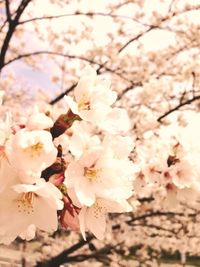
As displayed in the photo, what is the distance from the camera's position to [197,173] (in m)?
2.55

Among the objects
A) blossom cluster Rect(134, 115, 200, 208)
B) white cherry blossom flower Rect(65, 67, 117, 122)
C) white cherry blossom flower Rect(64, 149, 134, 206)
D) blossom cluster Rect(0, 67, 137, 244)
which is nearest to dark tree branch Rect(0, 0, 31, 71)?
blossom cluster Rect(134, 115, 200, 208)

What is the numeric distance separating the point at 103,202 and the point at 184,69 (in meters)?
6.37

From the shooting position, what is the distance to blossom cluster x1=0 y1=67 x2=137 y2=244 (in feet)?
4.33

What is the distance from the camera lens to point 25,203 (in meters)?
1.44

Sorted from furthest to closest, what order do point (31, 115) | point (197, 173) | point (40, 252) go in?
1. point (40, 252)
2. point (197, 173)
3. point (31, 115)

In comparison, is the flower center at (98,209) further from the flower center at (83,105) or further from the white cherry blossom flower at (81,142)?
the flower center at (83,105)

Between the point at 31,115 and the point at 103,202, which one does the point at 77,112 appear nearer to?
the point at 31,115

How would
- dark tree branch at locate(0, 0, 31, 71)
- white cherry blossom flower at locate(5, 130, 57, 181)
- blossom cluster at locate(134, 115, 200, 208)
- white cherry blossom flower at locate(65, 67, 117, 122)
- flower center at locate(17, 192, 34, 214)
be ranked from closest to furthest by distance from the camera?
white cherry blossom flower at locate(5, 130, 57, 181), flower center at locate(17, 192, 34, 214), white cherry blossom flower at locate(65, 67, 117, 122), blossom cluster at locate(134, 115, 200, 208), dark tree branch at locate(0, 0, 31, 71)

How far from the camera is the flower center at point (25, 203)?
143 cm

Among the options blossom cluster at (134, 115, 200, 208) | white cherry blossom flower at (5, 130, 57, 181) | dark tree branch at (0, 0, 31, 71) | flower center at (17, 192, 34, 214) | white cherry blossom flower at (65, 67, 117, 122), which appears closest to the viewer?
white cherry blossom flower at (5, 130, 57, 181)

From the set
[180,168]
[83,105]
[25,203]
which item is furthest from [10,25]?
[25,203]

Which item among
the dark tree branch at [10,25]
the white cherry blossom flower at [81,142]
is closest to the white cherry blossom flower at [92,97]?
the white cherry blossom flower at [81,142]

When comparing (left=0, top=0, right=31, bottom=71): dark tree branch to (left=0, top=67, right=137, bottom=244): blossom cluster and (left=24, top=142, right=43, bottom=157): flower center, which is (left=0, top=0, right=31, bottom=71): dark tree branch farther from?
(left=24, top=142, right=43, bottom=157): flower center

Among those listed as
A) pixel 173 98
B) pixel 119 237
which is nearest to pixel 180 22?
pixel 173 98
